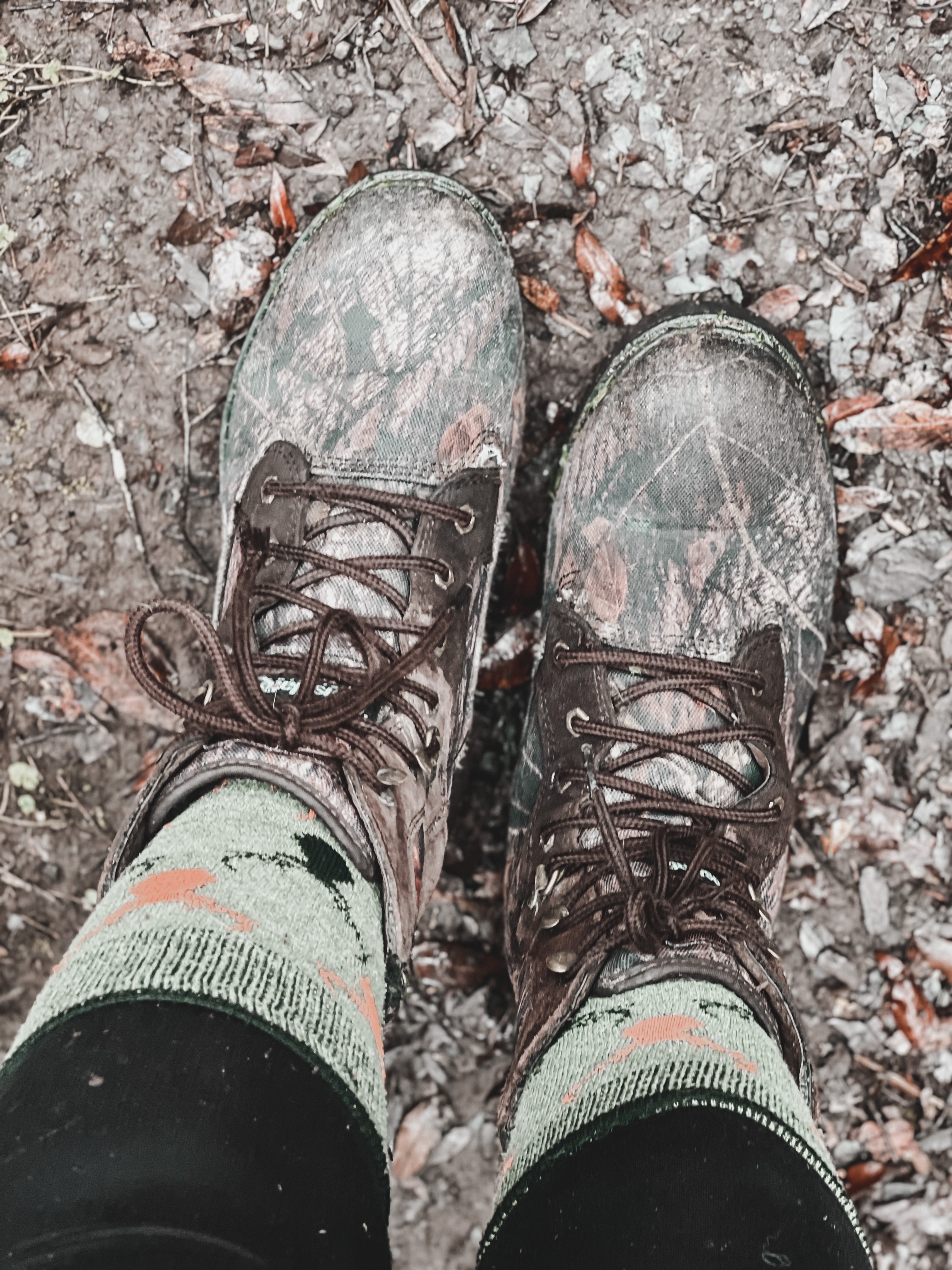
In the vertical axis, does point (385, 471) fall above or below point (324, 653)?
above

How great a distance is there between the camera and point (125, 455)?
5.52 ft

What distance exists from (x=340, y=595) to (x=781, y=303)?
921 mm

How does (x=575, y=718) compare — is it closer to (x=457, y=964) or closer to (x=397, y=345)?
(x=457, y=964)

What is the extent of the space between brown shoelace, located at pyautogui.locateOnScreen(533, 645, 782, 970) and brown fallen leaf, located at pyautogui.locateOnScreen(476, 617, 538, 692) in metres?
0.18

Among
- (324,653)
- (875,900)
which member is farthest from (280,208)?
(875,900)

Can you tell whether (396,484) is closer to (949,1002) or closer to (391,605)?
(391,605)

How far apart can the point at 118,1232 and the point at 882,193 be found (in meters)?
1.78

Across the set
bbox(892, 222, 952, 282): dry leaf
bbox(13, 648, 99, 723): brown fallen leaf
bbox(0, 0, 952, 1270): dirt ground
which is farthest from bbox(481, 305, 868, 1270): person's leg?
bbox(13, 648, 99, 723): brown fallen leaf

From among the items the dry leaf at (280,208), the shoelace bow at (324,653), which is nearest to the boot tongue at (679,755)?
the shoelace bow at (324,653)

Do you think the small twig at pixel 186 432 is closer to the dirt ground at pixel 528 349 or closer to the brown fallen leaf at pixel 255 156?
the dirt ground at pixel 528 349

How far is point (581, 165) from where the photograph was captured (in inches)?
62.1

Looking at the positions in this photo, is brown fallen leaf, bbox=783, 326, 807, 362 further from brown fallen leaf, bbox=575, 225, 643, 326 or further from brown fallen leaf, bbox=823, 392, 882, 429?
brown fallen leaf, bbox=575, 225, 643, 326

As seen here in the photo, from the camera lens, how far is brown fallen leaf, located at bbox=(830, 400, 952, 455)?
5.24 ft

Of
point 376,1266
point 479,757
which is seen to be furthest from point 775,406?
point 376,1266
